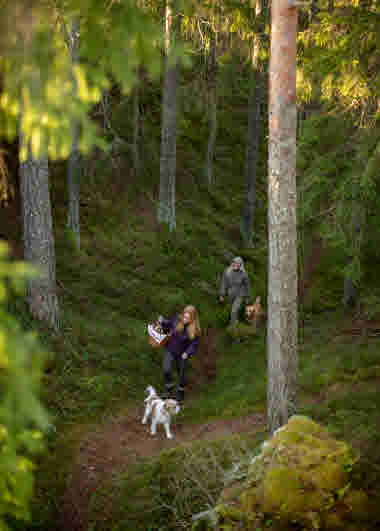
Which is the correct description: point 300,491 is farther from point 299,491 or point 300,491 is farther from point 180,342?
point 180,342

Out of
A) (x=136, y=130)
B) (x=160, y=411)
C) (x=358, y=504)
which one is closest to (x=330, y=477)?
(x=358, y=504)

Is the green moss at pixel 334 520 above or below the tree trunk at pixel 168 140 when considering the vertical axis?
below

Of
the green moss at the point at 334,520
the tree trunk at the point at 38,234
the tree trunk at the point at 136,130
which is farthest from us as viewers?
the tree trunk at the point at 136,130

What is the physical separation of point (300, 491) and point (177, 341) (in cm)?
515

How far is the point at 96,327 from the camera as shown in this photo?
10.2 meters

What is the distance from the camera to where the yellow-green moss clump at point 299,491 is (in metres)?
4.18

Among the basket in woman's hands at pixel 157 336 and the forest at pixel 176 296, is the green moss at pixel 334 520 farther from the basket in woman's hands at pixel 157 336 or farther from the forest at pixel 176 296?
the basket in woman's hands at pixel 157 336

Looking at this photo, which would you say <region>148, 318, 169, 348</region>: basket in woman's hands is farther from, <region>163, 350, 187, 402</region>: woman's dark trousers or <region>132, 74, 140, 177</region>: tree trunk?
<region>132, 74, 140, 177</region>: tree trunk

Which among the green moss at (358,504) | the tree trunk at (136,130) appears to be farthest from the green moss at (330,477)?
the tree trunk at (136,130)

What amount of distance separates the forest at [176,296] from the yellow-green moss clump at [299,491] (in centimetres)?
2

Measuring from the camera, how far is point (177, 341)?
30.3 feet

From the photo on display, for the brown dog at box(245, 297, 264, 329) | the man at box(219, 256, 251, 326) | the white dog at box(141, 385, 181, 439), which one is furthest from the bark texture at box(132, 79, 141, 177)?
the white dog at box(141, 385, 181, 439)

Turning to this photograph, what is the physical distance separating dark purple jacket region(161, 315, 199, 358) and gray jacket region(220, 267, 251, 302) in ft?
9.64

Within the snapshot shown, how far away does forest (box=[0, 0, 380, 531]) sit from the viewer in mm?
2693
